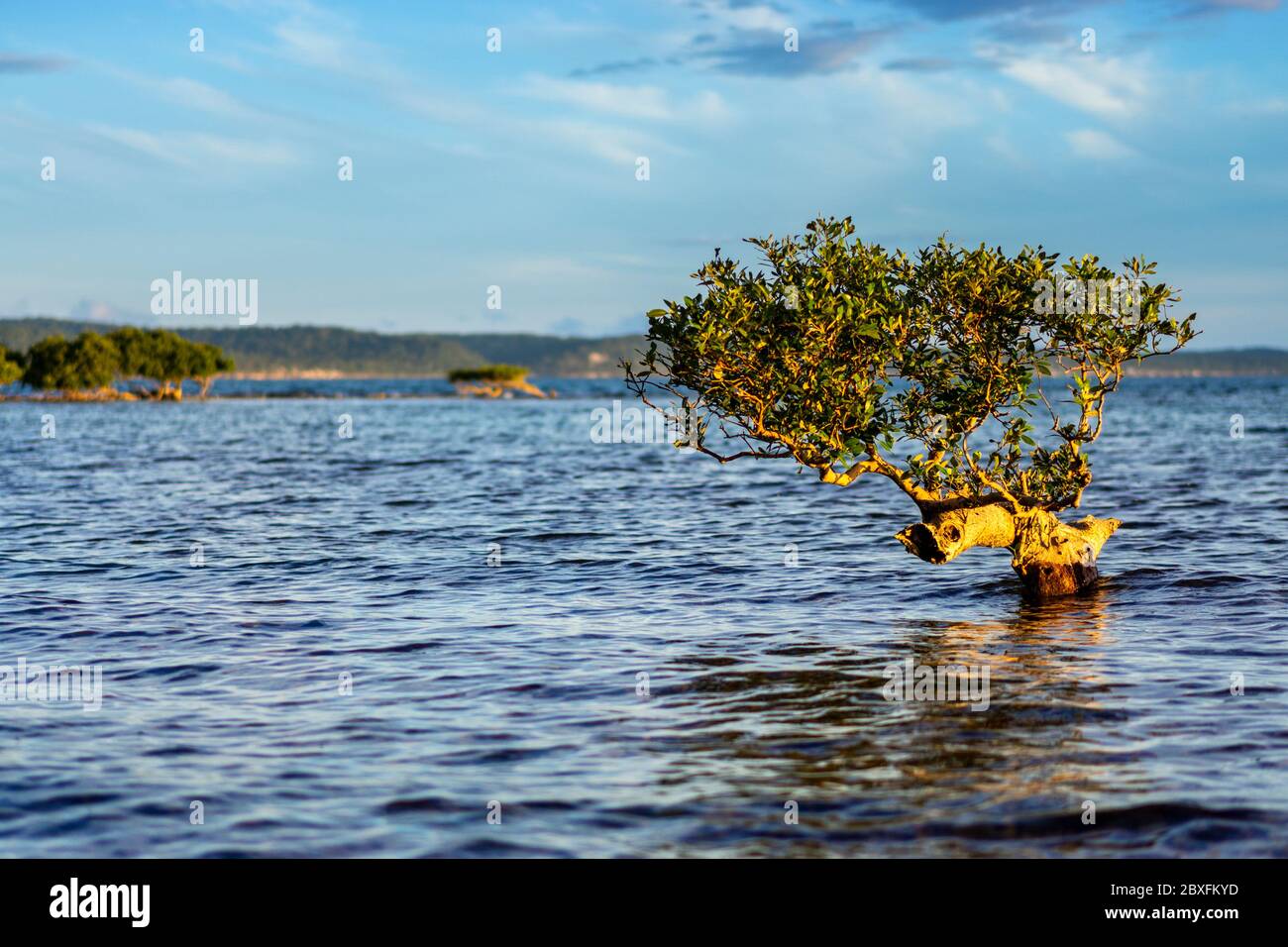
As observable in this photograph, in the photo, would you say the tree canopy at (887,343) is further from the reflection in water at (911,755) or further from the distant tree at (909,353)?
the reflection in water at (911,755)

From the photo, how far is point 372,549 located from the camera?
117ft

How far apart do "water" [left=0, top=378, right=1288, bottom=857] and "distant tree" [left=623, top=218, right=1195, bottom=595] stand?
300cm

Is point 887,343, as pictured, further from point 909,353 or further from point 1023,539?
point 1023,539

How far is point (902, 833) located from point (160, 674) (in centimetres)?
1212

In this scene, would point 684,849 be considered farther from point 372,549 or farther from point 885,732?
point 372,549

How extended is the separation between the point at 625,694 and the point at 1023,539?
10602 mm

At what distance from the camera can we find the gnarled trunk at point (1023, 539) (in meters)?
23.0

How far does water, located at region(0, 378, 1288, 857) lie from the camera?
12.4 m

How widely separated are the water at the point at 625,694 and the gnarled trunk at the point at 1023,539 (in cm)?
96

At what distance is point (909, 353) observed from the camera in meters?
22.6

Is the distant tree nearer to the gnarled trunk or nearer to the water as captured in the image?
the gnarled trunk

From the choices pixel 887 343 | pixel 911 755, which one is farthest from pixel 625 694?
pixel 887 343

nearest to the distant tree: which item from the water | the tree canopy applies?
the tree canopy
